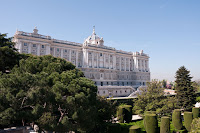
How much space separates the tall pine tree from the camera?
28.9 m

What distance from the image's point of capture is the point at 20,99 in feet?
34.2

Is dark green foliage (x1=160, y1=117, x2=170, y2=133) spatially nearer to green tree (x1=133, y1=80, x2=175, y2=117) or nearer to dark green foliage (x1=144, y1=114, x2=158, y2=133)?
dark green foliage (x1=144, y1=114, x2=158, y2=133)

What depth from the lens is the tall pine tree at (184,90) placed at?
28891 millimetres

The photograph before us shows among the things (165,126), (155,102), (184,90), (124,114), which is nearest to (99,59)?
(184,90)

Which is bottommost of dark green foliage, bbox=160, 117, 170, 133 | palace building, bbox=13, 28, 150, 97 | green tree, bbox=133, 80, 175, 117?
dark green foliage, bbox=160, 117, 170, 133

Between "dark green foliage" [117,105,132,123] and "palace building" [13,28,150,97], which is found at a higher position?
"palace building" [13,28,150,97]

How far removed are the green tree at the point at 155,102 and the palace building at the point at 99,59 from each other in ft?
68.1

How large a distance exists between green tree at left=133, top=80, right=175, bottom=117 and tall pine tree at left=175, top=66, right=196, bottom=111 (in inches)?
311

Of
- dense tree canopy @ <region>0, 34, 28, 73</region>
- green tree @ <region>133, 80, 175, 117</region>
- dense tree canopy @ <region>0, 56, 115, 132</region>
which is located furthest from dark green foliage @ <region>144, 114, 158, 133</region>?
dense tree canopy @ <region>0, 34, 28, 73</region>

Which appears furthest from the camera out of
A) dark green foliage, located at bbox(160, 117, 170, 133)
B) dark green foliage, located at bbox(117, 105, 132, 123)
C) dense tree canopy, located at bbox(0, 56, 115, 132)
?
dark green foliage, located at bbox(117, 105, 132, 123)

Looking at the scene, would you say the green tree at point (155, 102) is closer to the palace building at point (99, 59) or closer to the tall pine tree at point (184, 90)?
the tall pine tree at point (184, 90)

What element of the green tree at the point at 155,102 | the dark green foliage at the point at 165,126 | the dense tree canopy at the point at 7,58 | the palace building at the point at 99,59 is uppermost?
the palace building at the point at 99,59

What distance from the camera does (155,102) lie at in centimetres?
2197

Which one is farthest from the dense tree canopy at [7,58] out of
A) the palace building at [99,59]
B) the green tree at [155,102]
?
the palace building at [99,59]
